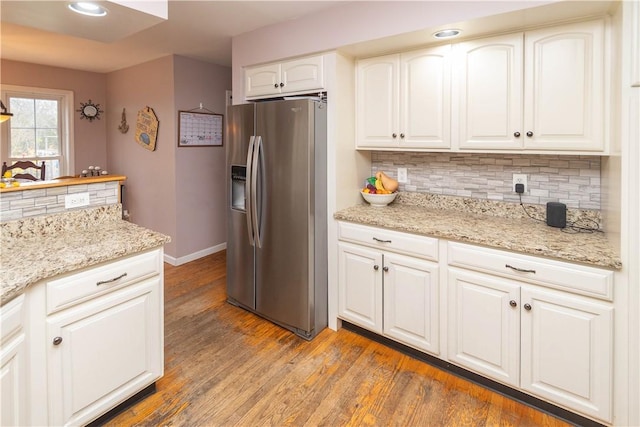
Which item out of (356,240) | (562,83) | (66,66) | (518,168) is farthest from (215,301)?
(66,66)

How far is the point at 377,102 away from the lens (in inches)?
105


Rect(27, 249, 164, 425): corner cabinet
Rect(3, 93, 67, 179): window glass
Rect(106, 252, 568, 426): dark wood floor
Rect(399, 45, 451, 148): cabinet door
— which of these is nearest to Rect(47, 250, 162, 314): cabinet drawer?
Rect(27, 249, 164, 425): corner cabinet

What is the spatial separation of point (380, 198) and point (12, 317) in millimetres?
2193

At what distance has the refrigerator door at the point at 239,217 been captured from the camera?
282 centimetres

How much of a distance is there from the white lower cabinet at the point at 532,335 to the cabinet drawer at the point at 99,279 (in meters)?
1.64

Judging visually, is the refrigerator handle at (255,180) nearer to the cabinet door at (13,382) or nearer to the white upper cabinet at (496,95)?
the white upper cabinet at (496,95)

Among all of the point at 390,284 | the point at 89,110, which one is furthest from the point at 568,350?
the point at 89,110

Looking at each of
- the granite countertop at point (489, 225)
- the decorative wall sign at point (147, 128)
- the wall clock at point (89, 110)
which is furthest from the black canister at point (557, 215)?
the wall clock at point (89, 110)

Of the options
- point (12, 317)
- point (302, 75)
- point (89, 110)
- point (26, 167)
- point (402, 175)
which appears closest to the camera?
point (12, 317)

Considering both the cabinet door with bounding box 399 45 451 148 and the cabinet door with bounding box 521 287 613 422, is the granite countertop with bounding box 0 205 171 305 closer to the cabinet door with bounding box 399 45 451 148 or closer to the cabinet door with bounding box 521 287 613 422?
the cabinet door with bounding box 399 45 451 148

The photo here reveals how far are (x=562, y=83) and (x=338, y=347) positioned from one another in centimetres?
207

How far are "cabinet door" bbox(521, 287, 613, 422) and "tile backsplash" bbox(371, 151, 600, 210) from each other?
2.54ft

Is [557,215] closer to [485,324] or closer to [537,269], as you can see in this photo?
[537,269]

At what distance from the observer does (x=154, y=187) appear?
4.43 m
